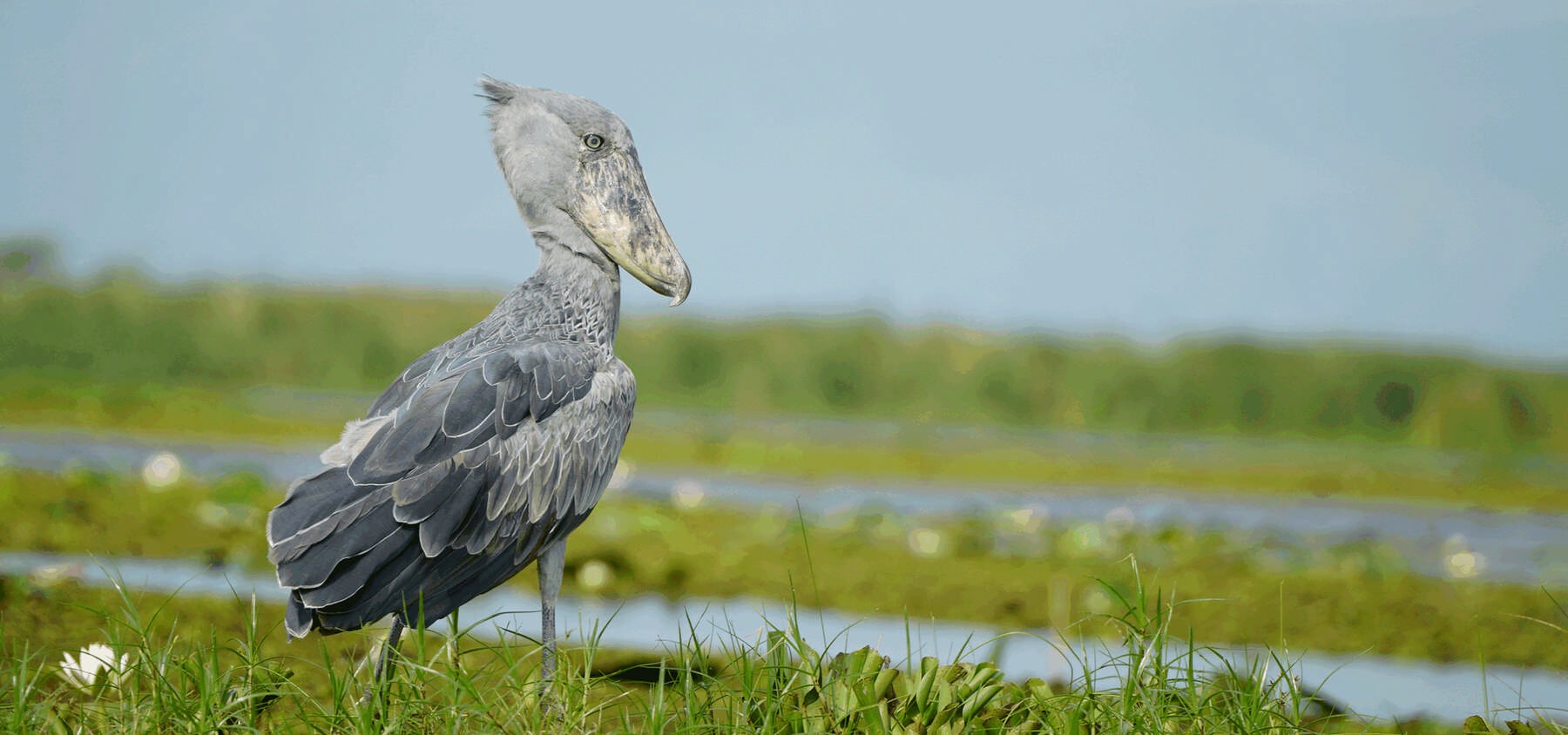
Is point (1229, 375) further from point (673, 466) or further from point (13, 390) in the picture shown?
point (13, 390)

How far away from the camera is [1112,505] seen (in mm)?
8164

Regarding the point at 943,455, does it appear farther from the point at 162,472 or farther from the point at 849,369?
the point at 162,472

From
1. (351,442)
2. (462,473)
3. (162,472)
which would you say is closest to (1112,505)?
(162,472)

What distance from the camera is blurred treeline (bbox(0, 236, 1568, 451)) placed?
38.0ft

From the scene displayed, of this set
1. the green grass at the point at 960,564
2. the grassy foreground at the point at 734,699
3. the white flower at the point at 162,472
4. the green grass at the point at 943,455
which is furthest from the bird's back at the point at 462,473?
the green grass at the point at 943,455

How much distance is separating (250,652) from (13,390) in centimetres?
1118

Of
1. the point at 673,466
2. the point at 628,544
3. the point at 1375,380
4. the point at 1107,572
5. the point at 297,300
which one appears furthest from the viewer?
the point at 297,300

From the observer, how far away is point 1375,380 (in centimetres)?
1162

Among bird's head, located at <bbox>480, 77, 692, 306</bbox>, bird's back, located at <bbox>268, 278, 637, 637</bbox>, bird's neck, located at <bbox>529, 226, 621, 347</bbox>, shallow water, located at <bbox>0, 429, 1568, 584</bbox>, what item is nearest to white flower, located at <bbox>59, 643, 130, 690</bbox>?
→ bird's back, located at <bbox>268, 278, 637, 637</bbox>

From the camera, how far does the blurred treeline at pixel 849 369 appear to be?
11570 millimetres

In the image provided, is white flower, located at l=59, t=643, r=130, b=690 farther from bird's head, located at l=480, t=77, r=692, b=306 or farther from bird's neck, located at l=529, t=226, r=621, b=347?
bird's head, located at l=480, t=77, r=692, b=306

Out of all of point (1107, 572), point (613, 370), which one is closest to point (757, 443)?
point (1107, 572)

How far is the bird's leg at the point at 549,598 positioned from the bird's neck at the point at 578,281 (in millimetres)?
474

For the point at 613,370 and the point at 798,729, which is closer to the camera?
the point at 798,729
